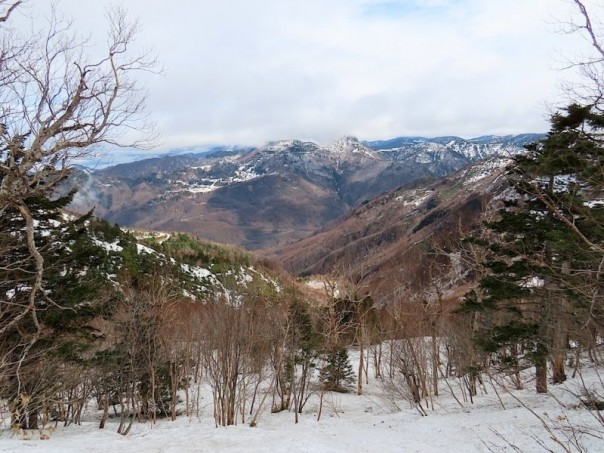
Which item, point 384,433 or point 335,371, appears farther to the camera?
point 335,371

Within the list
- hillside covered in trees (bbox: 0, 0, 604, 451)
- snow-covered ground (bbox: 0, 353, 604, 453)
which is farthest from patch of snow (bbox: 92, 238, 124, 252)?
snow-covered ground (bbox: 0, 353, 604, 453)

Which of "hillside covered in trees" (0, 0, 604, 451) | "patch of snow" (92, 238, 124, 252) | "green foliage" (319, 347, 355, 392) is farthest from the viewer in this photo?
"patch of snow" (92, 238, 124, 252)

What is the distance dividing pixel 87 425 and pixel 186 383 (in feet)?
16.9

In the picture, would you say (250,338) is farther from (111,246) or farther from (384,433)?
(111,246)

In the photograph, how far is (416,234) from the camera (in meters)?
161

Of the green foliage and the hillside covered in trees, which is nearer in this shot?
the hillside covered in trees

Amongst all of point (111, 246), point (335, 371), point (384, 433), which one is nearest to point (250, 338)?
point (384, 433)

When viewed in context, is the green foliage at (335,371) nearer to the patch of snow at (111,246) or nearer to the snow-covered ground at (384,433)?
the snow-covered ground at (384,433)

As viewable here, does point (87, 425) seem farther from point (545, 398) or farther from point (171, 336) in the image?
point (545, 398)

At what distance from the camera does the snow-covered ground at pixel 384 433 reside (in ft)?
42.2

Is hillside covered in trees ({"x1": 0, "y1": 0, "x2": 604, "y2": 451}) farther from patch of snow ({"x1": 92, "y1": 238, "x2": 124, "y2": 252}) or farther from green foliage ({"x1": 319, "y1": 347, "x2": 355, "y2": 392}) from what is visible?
patch of snow ({"x1": 92, "y1": 238, "x2": 124, "y2": 252})

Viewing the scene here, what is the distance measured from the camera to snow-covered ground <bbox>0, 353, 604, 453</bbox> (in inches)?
507

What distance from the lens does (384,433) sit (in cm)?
1773

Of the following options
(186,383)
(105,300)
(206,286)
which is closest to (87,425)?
(186,383)
